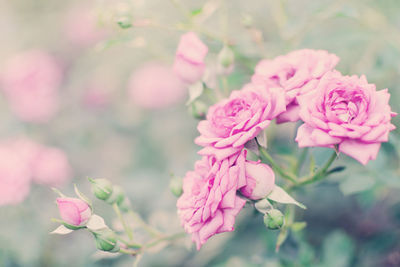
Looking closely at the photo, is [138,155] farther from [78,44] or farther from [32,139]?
[78,44]

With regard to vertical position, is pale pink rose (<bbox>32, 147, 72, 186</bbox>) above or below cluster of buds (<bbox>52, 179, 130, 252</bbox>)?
below

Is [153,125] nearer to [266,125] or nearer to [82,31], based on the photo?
[82,31]

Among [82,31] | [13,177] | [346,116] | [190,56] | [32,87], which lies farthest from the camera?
[82,31]

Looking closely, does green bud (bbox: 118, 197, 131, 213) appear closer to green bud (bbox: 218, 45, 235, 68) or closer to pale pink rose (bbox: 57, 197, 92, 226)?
pale pink rose (bbox: 57, 197, 92, 226)

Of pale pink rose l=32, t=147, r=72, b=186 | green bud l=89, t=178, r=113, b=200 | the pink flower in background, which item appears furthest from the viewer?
the pink flower in background

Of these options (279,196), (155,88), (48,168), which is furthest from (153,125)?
(279,196)

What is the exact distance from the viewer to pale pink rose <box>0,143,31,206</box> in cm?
153

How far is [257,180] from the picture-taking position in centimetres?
73

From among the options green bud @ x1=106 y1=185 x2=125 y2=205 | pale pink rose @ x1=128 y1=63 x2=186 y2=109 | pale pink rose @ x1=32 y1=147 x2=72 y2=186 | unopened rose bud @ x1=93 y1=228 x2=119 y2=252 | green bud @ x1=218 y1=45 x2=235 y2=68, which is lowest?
pale pink rose @ x1=32 y1=147 x2=72 y2=186

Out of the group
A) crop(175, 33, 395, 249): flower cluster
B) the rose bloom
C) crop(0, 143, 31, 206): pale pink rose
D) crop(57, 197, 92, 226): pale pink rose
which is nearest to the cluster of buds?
crop(57, 197, 92, 226): pale pink rose

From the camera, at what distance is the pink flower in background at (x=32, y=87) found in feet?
6.46

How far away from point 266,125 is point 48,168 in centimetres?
119

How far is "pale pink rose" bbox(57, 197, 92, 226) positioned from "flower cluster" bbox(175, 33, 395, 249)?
0.20 metres

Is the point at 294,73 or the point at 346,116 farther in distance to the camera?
the point at 294,73
